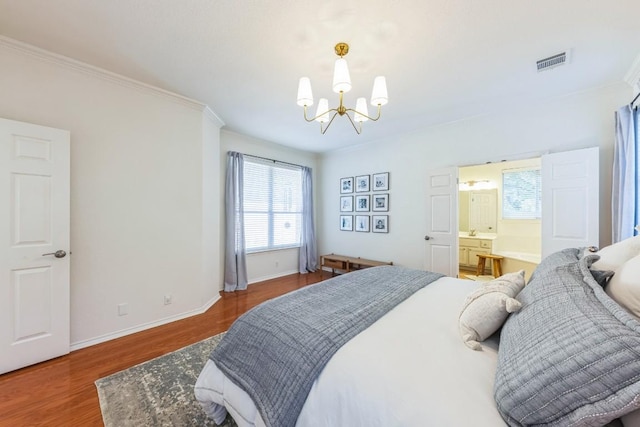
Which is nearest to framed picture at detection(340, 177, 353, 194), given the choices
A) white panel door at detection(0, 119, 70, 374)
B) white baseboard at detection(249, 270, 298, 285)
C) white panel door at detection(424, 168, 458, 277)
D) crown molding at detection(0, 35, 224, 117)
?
white panel door at detection(424, 168, 458, 277)

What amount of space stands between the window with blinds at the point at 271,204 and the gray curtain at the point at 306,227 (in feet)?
A: 0.30

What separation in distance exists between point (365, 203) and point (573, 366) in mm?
4244

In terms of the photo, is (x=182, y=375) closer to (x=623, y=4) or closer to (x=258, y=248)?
(x=258, y=248)

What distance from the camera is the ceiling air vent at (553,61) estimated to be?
2184mm

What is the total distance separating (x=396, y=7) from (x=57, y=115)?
10.0ft

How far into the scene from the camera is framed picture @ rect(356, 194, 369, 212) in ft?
15.9

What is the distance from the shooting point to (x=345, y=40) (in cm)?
199

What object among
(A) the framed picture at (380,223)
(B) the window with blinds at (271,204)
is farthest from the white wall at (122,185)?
(A) the framed picture at (380,223)

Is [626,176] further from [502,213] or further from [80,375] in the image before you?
[80,375]

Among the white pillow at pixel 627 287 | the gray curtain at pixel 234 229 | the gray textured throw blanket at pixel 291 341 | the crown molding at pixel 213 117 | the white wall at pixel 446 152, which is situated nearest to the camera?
the white pillow at pixel 627 287

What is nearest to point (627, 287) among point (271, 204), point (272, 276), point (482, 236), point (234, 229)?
point (234, 229)

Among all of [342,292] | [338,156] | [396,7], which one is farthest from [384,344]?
[338,156]

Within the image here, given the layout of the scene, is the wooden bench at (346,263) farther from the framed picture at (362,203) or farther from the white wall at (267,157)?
the framed picture at (362,203)

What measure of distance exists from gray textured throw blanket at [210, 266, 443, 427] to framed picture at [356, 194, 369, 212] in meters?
3.16
